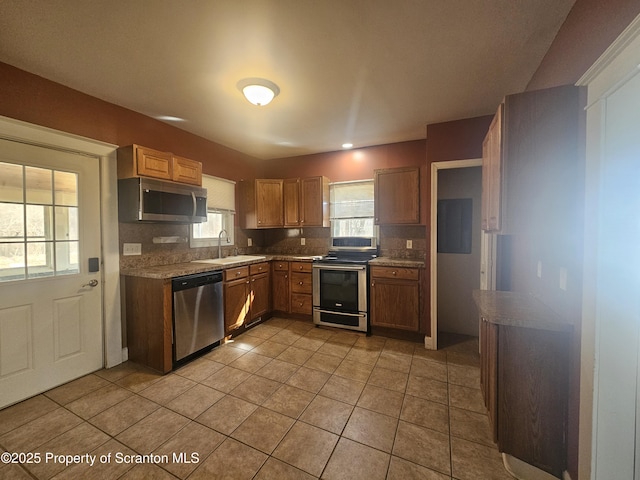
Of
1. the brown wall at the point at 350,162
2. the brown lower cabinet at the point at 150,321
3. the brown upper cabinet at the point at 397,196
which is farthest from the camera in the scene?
the brown wall at the point at 350,162

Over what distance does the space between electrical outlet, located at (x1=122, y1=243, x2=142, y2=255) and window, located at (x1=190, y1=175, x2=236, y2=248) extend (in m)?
0.65

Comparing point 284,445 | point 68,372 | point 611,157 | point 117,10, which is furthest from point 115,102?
point 611,157

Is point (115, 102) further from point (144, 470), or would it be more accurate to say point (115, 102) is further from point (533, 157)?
point (533, 157)

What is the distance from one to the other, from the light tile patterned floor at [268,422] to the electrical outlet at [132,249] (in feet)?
3.86

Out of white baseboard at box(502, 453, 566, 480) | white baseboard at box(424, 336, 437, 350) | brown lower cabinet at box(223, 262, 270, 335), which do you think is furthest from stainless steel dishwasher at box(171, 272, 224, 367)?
white baseboard at box(502, 453, 566, 480)

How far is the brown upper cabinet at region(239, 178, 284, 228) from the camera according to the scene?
413 centimetres

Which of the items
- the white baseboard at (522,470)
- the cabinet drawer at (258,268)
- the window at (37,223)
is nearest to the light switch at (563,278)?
the white baseboard at (522,470)

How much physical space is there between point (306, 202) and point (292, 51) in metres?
2.36

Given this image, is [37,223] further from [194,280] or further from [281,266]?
[281,266]

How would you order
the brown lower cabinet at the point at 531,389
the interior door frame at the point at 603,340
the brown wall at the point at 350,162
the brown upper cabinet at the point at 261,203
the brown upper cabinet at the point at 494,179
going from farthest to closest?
the brown upper cabinet at the point at 261,203
the brown wall at the point at 350,162
the brown upper cabinet at the point at 494,179
the brown lower cabinet at the point at 531,389
the interior door frame at the point at 603,340

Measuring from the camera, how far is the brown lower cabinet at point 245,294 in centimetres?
317

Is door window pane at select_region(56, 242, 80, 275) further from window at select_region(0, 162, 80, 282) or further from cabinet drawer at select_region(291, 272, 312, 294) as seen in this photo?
cabinet drawer at select_region(291, 272, 312, 294)

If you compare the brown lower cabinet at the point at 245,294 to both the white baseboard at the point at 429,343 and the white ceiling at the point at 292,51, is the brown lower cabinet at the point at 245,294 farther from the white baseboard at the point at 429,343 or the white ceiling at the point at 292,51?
the white baseboard at the point at 429,343

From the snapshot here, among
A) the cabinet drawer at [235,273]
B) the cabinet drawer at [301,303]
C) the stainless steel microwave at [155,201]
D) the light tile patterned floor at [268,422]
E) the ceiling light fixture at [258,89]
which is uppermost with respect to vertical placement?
the ceiling light fixture at [258,89]
